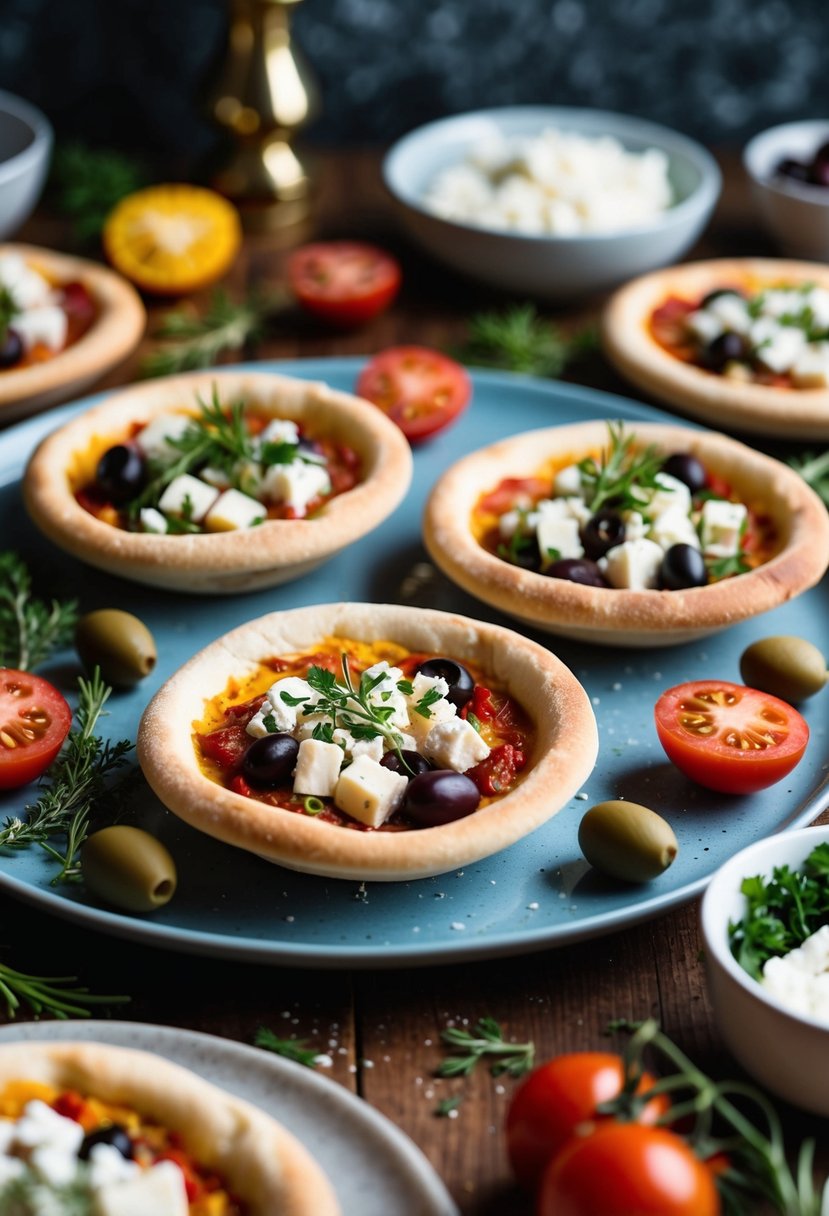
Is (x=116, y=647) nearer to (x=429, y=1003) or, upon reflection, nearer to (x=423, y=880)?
(x=423, y=880)

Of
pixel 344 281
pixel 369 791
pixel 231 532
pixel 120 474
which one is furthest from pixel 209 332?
pixel 369 791

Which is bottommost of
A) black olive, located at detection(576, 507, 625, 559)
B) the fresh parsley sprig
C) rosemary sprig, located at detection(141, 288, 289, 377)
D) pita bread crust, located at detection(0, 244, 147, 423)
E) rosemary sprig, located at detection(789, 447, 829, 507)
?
rosemary sprig, located at detection(141, 288, 289, 377)

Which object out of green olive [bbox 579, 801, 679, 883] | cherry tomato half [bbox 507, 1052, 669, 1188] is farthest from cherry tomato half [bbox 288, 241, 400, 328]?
cherry tomato half [bbox 507, 1052, 669, 1188]

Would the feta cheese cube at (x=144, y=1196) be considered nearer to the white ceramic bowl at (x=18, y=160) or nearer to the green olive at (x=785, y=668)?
the green olive at (x=785, y=668)

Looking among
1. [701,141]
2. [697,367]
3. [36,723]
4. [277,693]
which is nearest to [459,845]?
[277,693]

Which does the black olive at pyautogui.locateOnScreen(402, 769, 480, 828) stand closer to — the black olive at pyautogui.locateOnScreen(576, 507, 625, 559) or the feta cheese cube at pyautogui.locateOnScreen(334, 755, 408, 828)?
the feta cheese cube at pyautogui.locateOnScreen(334, 755, 408, 828)
